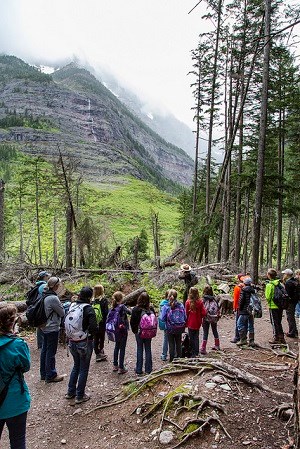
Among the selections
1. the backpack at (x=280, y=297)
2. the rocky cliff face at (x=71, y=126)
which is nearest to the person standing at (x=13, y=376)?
the backpack at (x=280, y=297)

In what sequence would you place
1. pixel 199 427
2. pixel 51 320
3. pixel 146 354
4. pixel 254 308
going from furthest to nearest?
1. pixel 254 308
2. pixel 146 354
3. pixel 51 320
4. pixel 199 427

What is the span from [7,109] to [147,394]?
16304 cm

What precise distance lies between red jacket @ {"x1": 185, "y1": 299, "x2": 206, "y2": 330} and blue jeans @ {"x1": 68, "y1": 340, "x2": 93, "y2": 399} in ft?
7.85

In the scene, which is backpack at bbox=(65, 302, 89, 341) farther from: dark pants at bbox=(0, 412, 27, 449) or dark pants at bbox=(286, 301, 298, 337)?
dark pants at bbox=(286, 301, 298, 337)

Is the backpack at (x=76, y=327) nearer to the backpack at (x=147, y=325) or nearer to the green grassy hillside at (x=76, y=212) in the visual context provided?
the backpack at (x=147, y=325)

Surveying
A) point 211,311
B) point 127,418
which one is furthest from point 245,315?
point 127,418

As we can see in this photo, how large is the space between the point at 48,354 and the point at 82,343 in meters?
1.45

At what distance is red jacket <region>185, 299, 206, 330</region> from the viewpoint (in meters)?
7.48

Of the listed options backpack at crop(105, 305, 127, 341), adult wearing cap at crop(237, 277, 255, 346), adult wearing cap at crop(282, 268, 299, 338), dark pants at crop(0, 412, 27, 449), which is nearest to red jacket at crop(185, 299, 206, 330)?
adult wearing cap at crop(237, 277, 255, 346)

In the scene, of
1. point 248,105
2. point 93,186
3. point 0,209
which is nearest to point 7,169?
point 93,186

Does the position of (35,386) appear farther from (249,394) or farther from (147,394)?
(249,394)

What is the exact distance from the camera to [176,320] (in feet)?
23.3

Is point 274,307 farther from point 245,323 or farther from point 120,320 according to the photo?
point 120,320

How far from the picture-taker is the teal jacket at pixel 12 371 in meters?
3.67
